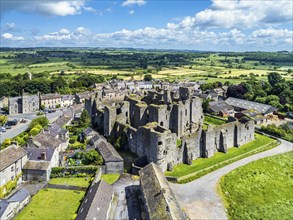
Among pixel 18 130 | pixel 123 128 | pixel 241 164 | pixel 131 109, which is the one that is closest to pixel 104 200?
pixel 123 128

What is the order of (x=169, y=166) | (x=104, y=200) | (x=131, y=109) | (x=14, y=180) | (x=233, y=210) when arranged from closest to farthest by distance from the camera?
(x=104, y=200), (x=233, y=210), (x=14, y=180), (x=169, y=166), (x=131, y=109)

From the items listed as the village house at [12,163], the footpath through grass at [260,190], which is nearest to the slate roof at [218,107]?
the footpath through grass at [260,190]

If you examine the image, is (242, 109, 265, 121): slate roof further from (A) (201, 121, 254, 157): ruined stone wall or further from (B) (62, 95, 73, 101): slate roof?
(B) (62, 95, 73, 101): slate roof

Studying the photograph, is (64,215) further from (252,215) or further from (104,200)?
(252,215)

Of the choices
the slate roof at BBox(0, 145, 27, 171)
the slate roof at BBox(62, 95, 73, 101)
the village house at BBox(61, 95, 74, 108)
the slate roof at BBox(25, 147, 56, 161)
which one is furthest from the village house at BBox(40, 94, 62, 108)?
the slate roof at BBox(0, 145, 27, 171)

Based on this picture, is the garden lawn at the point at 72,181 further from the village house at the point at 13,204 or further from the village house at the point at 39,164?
the village house at the point at 13,204

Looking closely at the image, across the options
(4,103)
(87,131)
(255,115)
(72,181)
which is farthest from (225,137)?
(4,103)

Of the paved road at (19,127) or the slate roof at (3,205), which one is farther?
the paved road at (19,127)
